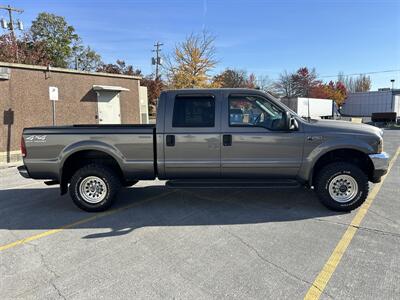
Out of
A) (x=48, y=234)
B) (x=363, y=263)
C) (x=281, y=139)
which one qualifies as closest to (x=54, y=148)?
(x=48, y=234)

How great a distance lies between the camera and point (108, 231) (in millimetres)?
4379

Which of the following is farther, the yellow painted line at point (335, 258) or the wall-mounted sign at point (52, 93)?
the wall-mounted sign at point (52, 93)

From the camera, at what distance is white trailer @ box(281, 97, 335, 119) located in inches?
1337

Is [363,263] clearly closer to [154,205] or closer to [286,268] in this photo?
[286,268]

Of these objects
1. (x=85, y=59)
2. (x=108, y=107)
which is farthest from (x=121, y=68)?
(x=108, y=107)

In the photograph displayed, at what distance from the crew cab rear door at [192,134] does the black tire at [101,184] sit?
→ 38.6 inches

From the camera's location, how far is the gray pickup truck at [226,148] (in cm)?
482

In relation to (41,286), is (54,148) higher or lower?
higher

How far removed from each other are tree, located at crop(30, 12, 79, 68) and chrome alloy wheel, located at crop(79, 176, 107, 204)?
133ft

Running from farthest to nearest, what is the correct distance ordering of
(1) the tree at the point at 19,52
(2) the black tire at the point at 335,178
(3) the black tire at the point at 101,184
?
1. (1) the tree at the point at 19,52
2. (3) the black tire at the point at 101,184
3. (2) the black tire at the point at 335,178

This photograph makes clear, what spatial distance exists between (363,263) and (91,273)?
120 inches

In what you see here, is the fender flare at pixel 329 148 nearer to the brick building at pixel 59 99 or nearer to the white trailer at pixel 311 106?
the brick building at pixel 59 99

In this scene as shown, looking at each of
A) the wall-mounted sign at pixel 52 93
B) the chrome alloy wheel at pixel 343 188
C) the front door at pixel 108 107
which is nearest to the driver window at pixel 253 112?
the chrome alloy wheel at pixel 343 188

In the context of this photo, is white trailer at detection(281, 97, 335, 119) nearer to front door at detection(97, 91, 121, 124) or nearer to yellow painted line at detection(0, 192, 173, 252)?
front door at detection(97, 91, 121, 124)
